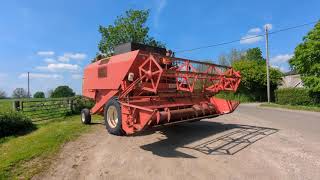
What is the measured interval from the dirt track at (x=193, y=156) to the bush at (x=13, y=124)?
→ 3.55m

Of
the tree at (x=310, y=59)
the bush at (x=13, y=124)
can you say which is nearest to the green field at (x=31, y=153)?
the bush at (x=13, y=124)

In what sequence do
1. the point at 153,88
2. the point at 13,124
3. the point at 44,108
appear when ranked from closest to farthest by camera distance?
the point at 153,88, the point at 13,124, the point at 44,108

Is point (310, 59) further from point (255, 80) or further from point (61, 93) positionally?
point (61, 93)

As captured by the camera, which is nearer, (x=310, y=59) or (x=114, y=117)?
(x=114, y=117)

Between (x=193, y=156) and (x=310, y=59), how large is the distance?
19.7 m

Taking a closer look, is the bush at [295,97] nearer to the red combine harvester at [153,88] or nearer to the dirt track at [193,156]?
the dirt track at [193,156]

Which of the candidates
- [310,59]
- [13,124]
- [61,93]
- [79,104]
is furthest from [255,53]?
[13,124]

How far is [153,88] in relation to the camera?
26.0 ft

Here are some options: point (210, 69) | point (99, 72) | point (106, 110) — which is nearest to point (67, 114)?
point (99, 72)

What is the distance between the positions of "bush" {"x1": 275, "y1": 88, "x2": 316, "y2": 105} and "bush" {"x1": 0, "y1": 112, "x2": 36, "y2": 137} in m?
20.4

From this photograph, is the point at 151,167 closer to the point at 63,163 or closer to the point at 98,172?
the point at 98,172

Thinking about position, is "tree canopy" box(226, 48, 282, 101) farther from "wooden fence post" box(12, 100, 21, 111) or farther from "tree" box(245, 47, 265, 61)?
"tree" box(245, 47, 265, 61)

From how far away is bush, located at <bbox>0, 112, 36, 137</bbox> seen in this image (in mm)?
10781

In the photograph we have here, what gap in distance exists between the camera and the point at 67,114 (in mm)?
16891
